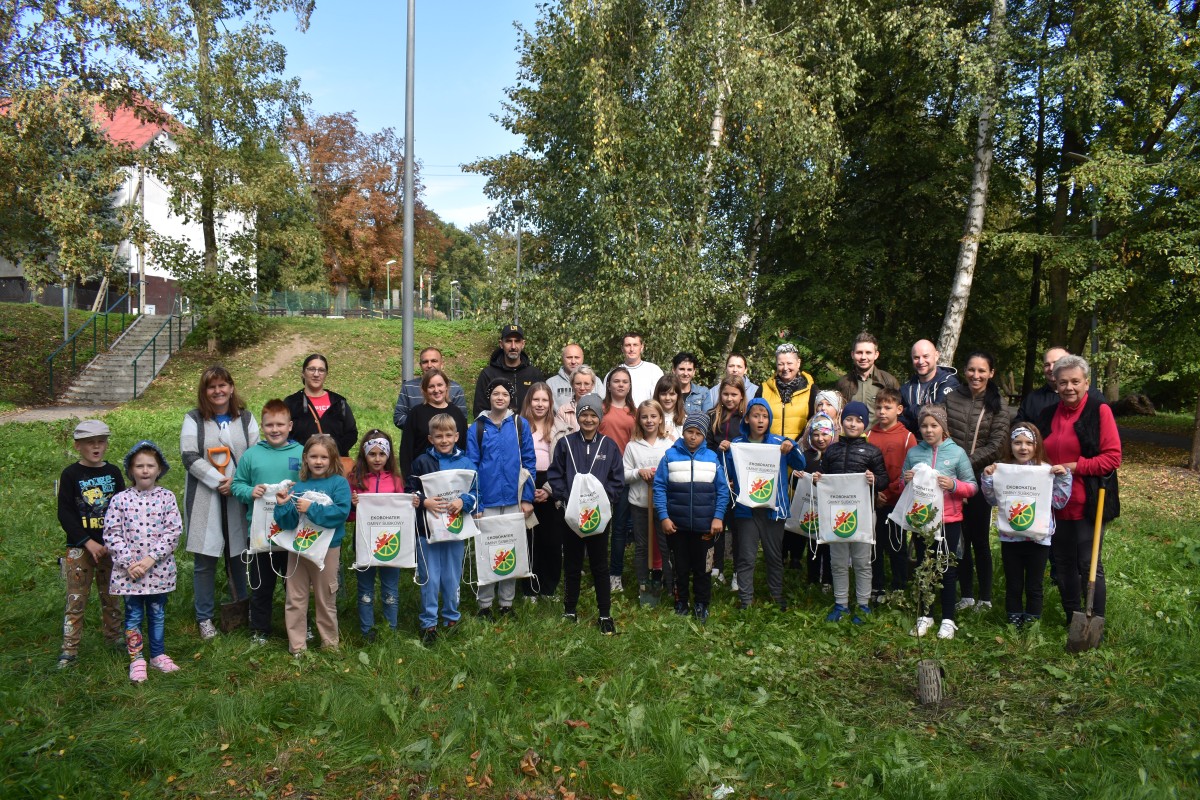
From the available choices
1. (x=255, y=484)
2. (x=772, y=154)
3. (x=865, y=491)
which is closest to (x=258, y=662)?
(x=255, y=484)

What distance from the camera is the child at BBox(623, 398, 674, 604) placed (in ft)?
22.7

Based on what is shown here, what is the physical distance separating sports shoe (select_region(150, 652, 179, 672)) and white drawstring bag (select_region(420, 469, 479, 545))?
1.84 metres

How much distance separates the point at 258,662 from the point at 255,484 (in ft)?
4.01

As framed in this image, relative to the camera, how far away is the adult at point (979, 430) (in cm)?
649

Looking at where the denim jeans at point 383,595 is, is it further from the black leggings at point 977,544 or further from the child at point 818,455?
the black leggings at point 977,544

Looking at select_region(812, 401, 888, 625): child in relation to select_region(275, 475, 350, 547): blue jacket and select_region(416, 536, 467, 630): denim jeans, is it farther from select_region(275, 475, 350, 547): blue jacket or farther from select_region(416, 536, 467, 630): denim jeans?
select_region(275, 475, 350, 547): blue jacket

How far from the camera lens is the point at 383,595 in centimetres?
611

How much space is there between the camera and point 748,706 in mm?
4949

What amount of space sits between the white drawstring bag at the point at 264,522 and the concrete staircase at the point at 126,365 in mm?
17620

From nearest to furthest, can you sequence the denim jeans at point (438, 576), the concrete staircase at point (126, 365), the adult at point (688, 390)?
the denim jeans at point (438, 576) → the adult at point (688, 390) → the concrete staircase at point (126, 365)

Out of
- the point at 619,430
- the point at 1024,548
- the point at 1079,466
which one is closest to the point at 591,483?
the point at 619,430

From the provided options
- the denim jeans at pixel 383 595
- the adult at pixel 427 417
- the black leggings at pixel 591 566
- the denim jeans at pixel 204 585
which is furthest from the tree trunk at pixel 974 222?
the denim jeans at pixel 204 585

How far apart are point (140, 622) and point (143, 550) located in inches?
20.4

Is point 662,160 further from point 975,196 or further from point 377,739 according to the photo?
point 377,739
